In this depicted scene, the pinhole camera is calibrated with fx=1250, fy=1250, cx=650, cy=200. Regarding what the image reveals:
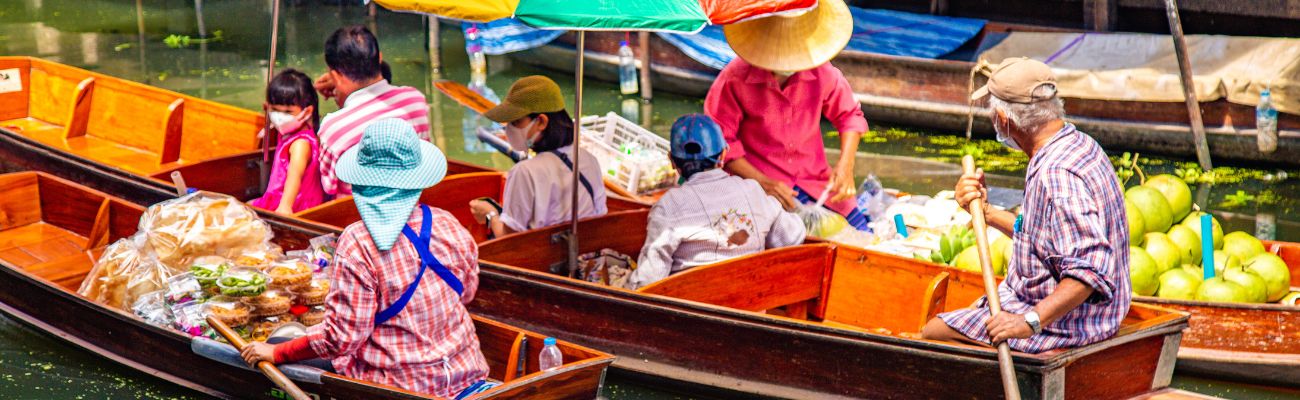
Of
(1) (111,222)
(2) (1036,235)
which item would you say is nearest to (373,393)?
(2) (1036,235)

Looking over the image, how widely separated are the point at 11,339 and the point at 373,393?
312cm

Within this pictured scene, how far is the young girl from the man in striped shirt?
0.31 metres

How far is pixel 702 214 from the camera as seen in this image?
5234 mm

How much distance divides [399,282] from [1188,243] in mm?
3898

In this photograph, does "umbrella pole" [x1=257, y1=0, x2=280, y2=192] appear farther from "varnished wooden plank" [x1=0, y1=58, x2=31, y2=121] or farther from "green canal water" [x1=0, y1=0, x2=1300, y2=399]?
"varnished wooden plank" [x1=0, y1=58, x2=31, y2=121]

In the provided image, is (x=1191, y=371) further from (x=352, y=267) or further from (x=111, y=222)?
(x=111, y=222)

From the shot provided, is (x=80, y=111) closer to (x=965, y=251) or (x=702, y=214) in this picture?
(x=702, y=214)

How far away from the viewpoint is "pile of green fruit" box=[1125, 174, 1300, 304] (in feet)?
18.0

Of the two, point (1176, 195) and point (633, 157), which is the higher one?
point (1176, 195)

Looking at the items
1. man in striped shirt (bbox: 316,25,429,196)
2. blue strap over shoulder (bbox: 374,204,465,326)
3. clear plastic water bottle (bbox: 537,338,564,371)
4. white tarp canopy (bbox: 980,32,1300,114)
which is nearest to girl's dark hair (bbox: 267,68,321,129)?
man in striped shirt (bbox: 316,25,429,196)

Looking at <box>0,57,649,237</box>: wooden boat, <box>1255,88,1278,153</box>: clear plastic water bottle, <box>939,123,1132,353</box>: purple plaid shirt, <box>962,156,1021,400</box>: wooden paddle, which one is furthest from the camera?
<box>1255,88,1278,153</box>: clear plastic water bottle

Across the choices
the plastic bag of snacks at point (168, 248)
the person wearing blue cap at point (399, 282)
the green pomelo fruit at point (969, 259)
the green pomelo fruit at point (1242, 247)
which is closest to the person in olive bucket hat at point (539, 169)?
the plastic bag of snacks at point (168, 248)

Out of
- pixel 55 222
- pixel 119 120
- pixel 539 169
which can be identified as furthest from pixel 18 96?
pixel 539 169

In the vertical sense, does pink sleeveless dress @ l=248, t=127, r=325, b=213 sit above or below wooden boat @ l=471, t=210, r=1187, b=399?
above
